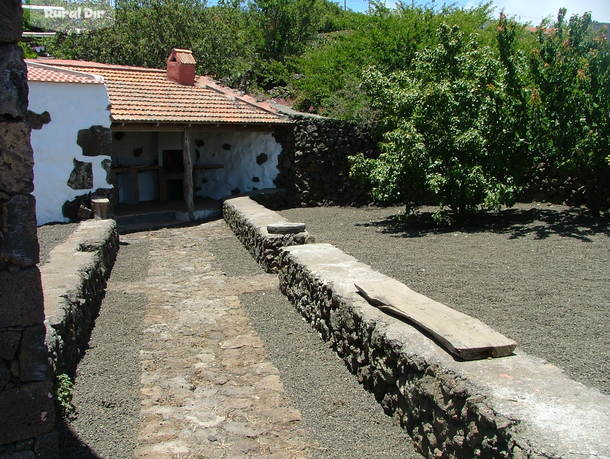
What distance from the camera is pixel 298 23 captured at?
23328 mm

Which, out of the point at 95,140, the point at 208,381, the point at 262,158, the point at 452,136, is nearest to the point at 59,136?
the point at 95,140

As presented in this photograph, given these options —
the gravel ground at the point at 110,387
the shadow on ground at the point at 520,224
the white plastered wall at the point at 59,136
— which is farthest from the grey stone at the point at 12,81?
the white plastered wall at the point at 59,136

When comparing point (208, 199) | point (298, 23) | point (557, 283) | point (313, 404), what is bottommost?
point (208, 199)

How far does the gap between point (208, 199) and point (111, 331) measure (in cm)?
1014

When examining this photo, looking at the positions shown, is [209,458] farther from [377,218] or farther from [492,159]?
[377,218]

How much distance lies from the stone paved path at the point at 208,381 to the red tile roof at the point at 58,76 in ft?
16.5

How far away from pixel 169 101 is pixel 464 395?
12289mm

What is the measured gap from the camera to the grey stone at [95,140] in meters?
11.5

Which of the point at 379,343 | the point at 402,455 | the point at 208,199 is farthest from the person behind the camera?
the point at 208,199

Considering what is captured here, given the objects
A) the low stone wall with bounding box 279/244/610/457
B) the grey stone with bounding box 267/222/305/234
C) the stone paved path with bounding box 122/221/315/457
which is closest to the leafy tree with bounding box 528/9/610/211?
the grey stone with bounding box 267/222/305/234

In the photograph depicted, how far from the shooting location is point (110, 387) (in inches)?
184

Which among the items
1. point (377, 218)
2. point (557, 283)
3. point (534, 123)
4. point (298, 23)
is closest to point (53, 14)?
point (298, 23)

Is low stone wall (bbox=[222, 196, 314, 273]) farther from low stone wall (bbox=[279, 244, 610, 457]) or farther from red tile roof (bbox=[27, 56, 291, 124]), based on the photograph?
low stone wall (bbox=[279, 244, 610, 457])

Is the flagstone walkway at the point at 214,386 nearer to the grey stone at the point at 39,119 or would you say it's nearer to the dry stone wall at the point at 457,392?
the dry stone wall at the point at 457,392
